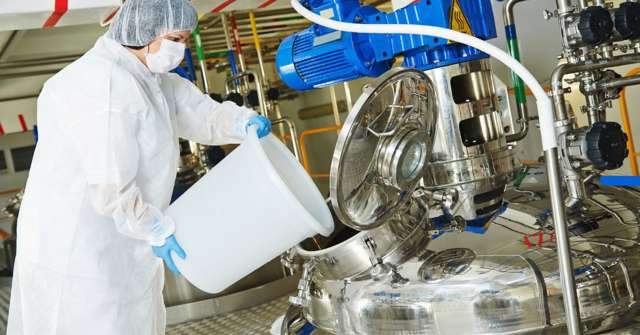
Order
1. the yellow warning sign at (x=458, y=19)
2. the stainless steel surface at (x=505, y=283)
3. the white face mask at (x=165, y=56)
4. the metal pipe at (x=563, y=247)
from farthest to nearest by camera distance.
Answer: the white face mask at (x=165, y=56) < the yellow warning sign at (x=458, y=19) < the stainless steel surface at (x=505, y=283) < the metal pipe at (x=563, y=247)

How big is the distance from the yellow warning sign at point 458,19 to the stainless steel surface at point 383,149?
167 millimetres

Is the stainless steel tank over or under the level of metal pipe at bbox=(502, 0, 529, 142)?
under

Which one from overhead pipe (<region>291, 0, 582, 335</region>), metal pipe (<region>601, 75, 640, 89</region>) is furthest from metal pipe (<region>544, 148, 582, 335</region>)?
metal pipe (<region>601, 75, 640, 89</region>)

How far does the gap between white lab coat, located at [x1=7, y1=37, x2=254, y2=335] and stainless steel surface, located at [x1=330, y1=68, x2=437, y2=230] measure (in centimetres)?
51

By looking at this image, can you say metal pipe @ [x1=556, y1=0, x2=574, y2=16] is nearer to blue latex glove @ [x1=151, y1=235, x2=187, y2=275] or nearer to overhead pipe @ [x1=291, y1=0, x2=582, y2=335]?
overhead pipe @ [x1=291, y1=0, x2=582, y2=335]

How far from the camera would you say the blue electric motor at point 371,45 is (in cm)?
179

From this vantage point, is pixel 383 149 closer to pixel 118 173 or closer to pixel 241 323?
pixel 118 173

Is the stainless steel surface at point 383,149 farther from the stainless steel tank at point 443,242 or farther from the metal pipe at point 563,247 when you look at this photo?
the metal pipe at point 563,247

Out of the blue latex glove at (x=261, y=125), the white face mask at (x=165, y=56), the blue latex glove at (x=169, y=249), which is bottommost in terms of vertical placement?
the blue latex glove at (x=169, y=249)

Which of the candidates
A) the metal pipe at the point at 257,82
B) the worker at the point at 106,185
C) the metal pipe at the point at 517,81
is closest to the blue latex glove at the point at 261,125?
the worker at the point at 106,185

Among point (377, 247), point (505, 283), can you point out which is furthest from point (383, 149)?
point (505, 283)

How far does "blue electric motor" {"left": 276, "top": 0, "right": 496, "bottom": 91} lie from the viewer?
1.79m

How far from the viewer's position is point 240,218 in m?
1.62

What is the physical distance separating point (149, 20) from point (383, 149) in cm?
75
